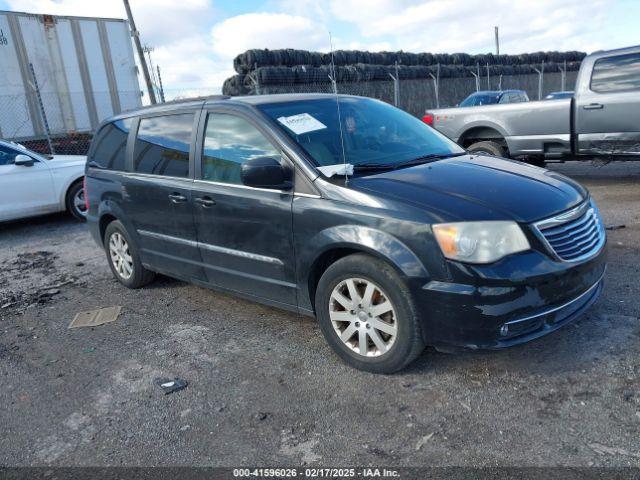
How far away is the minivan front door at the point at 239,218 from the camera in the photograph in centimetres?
358

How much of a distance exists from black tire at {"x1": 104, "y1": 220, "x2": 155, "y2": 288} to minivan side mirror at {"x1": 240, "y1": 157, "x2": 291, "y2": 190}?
2069 mm

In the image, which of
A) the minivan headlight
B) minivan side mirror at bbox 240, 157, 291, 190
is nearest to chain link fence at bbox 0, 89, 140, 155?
minivan side mirror at bbox 240, 157, 291, 190

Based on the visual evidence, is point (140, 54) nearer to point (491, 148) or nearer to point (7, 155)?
point (7, 155)

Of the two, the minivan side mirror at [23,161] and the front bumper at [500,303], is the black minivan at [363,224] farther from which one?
the minivan side mirror at [23,161]

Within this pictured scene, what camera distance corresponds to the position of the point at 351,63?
19.9 m

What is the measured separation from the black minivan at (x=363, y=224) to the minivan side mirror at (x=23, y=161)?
4.30 metres

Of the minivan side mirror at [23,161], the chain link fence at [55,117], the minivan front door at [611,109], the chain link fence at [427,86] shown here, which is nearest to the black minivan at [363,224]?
the minivan side mirror at [23,161]

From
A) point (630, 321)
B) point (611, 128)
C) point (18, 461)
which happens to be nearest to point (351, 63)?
point (611, 128)

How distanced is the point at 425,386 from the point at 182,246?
7.45 feet

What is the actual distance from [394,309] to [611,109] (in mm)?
6254

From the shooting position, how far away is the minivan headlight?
9.29 feet

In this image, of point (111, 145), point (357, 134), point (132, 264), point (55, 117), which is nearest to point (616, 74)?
point (357, 134)

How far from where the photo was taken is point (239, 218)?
3766 millimetres

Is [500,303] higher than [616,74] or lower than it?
lower
